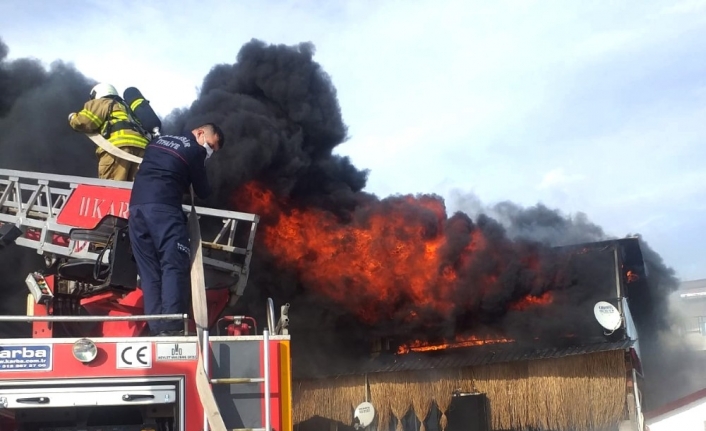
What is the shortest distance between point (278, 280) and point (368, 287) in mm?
1458

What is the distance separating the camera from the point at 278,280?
11.8 m

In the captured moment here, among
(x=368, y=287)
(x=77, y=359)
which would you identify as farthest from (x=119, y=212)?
(x=368, y=287)

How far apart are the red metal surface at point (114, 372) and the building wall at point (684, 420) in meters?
11.2

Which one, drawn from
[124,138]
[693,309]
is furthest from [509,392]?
[693,309]

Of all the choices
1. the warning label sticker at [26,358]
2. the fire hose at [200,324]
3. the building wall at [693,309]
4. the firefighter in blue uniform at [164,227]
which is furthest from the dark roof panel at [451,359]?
the building wall at [693,309]

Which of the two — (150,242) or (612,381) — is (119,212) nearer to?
(150,242)

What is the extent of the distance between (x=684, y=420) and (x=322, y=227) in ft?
25.4

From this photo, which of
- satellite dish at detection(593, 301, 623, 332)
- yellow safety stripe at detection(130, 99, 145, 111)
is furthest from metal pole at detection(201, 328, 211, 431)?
satellite dish at detection(593, 301, 623, 332)

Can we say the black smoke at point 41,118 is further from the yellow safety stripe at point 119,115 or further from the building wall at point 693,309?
the building wall at point 693,309

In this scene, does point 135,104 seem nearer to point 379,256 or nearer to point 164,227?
point 164,227

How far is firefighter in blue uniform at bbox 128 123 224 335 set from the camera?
5188mm

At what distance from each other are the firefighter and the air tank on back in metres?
0.24

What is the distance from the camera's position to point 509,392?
11914 millimetres

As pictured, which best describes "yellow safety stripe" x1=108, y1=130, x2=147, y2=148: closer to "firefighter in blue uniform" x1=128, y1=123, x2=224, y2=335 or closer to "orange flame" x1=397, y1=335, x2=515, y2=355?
"firefighter in blue uniform" x1=128, y1=123, x2=224, y2=335
